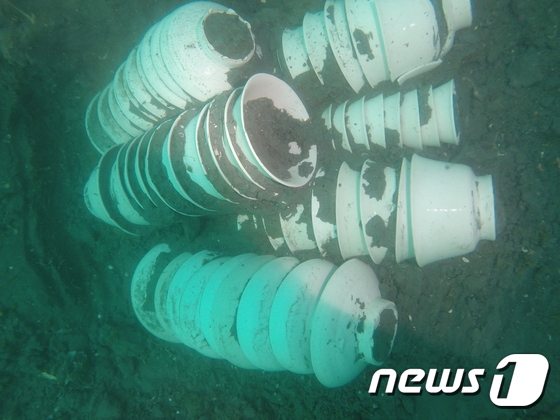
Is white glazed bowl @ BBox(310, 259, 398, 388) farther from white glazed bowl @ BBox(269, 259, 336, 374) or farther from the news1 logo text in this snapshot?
the news1 logo text

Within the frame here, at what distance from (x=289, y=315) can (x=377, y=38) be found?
2.58 m

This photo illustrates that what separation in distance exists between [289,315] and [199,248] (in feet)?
5.45

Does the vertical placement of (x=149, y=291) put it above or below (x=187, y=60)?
below

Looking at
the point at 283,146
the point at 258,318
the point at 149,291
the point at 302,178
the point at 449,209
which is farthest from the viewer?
the point at 149,291

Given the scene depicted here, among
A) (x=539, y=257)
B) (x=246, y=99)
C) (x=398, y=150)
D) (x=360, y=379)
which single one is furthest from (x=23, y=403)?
(x=539, y=257)

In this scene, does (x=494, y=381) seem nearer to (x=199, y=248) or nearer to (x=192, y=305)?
(x=192, y=305)

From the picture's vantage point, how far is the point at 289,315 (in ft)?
8.89

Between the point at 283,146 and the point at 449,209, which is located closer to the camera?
the point at 449,209

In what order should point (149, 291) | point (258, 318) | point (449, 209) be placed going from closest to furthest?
point (449, 209), point (258, 318), point (149, 291)

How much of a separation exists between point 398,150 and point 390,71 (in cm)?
76

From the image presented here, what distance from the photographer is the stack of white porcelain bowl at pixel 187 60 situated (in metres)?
3.18

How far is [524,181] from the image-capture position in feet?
9.61

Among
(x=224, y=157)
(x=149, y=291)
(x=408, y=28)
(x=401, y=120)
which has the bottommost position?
(x=149, y=291)

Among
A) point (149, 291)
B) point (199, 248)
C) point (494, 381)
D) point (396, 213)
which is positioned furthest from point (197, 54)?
point (494, 381)
